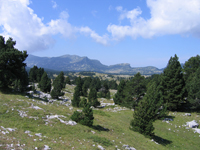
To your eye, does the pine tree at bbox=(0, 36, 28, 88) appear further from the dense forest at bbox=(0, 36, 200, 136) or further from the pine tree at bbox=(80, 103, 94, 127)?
the pine tree at bbox=(80, 103, 94, 127)

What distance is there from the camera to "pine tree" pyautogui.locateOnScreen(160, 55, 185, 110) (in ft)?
118

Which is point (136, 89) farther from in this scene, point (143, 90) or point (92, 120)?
point (92, 120)

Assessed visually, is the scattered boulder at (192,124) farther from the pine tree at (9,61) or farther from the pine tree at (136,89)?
the pine tree at (9,61)

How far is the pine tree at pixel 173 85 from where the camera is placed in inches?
1422

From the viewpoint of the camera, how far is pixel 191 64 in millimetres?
58156

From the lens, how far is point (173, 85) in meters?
37.1

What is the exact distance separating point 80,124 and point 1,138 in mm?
10241

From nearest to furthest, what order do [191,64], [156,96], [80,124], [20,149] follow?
[20,149]
[80,124]
[156,96]
[191,64]

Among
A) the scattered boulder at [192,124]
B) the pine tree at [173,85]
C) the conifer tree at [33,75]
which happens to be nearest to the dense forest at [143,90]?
the pine tree at [173,85]

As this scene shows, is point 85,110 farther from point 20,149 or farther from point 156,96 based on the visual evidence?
point 156,96

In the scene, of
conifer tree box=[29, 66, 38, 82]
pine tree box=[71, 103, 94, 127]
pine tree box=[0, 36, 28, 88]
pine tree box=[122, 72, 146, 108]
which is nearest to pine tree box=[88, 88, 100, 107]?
pine tree box=[122, 72, 146, 108]

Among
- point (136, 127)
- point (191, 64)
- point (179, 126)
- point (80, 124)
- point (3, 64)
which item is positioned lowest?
point (179, 126)

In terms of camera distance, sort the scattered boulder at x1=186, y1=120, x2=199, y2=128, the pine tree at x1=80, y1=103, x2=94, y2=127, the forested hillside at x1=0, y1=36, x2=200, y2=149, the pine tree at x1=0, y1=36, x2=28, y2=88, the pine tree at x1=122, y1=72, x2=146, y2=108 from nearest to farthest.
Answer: the forested hillside at x1=0, y1=36, x2=200, y2=149, the pine tree at x1=80, y1=103, x2=94, y2=127, the pine tree at x1=0, y1=36, x2=28, y2=88, the scattered boulder at x1=186, y1=120, x2=199, y2=128, the pine tree at x1=122, y1=72, x2=146, y2=108

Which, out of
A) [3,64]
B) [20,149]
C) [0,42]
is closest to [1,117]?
[20,149]
